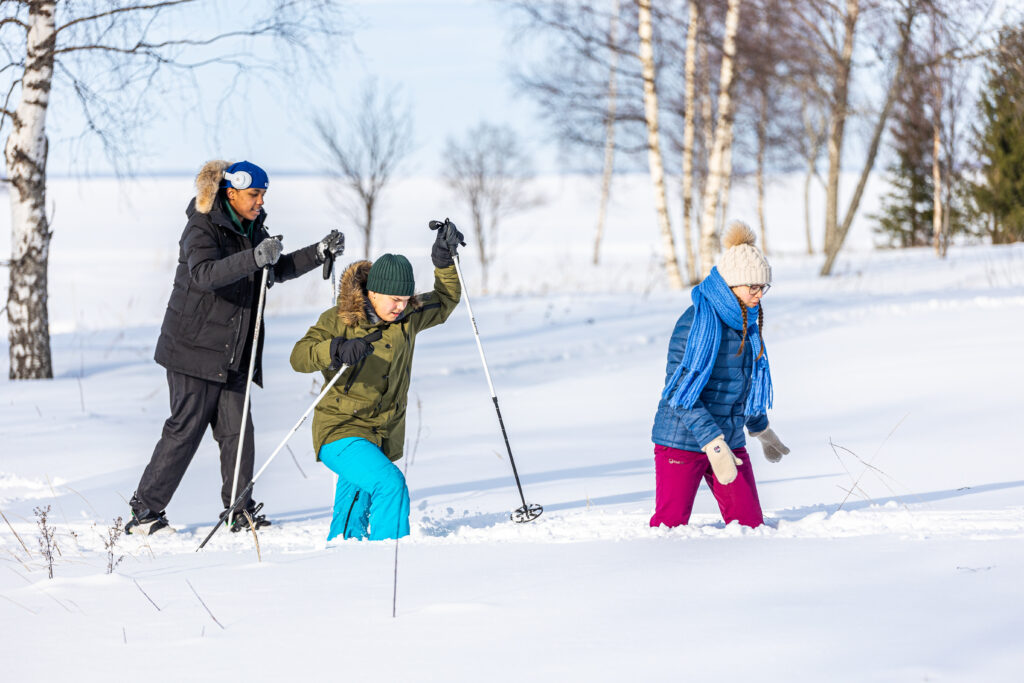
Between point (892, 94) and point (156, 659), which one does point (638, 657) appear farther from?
point (892, 94)

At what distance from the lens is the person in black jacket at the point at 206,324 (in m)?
4.85

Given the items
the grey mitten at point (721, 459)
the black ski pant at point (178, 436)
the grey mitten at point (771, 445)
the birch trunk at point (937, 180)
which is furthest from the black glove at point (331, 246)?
the birch trunk at point (937, 180)

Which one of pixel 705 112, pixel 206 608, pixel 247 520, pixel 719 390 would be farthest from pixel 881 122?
pixel 206 608

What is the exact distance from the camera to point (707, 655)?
2645 millimetres

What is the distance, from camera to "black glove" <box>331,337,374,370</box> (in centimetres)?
428

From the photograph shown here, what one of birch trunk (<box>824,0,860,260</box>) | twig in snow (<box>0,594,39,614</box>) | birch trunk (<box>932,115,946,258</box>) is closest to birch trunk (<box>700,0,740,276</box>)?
birch trunk (<box>824,0,860,260</box>)

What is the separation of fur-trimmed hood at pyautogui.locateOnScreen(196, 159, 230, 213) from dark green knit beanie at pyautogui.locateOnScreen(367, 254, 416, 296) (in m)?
1.00

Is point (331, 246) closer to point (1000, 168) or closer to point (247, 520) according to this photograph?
point (247, 520)

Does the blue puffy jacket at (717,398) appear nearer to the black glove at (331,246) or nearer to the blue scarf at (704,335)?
the blue scarf at (704,335)

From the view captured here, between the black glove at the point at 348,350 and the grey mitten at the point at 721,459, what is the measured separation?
1.46 metres

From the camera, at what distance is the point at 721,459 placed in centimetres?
400

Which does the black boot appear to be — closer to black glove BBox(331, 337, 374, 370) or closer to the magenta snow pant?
black glove BBox(331, 337, 374, 370)

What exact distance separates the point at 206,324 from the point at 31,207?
15.8 feet

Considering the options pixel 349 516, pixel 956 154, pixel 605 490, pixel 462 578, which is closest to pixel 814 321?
pixel 605 490
